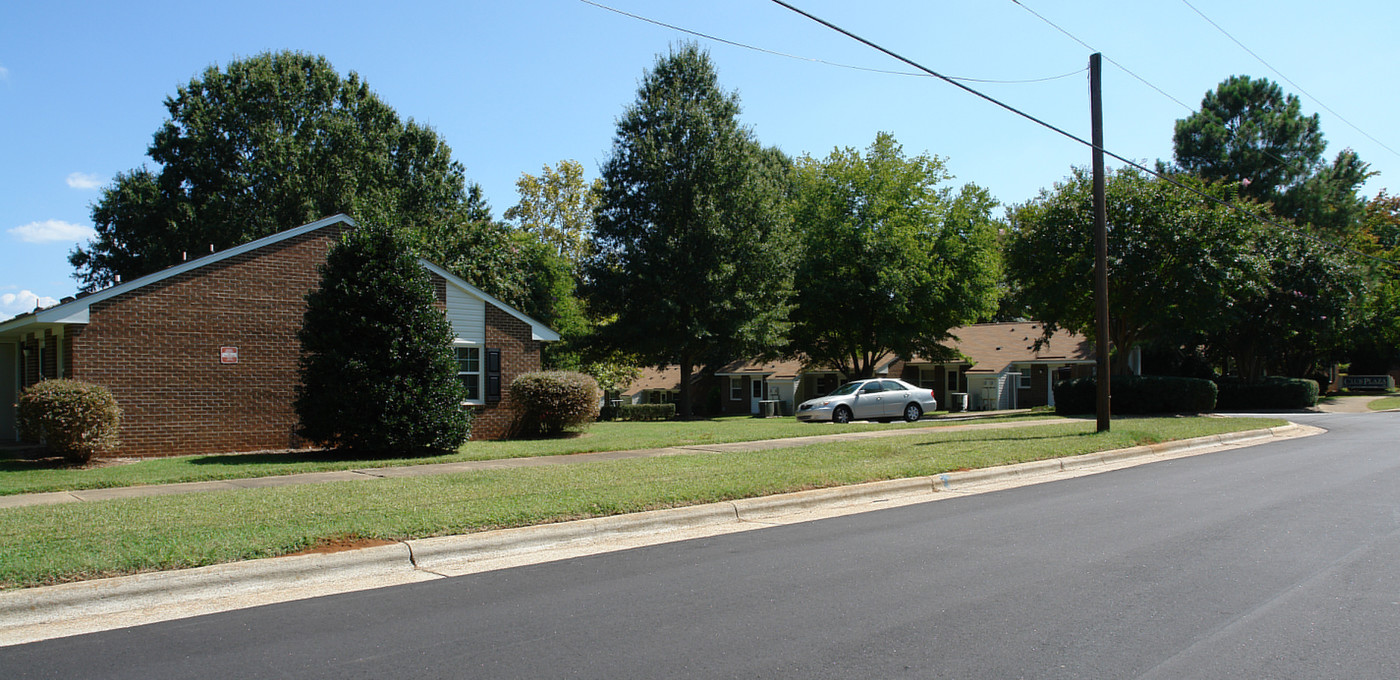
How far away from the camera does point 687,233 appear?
3089cm

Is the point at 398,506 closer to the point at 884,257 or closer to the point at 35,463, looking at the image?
the point at 35,463

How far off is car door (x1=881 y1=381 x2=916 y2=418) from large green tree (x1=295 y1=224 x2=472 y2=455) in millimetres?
14516

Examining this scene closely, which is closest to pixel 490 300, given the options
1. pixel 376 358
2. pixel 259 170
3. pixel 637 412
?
pixel 376 358

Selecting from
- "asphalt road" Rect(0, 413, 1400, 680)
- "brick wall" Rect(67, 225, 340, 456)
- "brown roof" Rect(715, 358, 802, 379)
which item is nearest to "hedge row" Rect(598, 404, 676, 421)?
"brown roof" Rect(715, 358, 802, 379)

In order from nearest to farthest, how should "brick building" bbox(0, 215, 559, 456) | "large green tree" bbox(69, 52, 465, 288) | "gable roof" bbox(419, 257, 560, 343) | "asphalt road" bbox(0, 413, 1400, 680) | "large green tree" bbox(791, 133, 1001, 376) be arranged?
"asphalt road" bbox(0, 413, 1400, 680) < "brick building" bbox(0, 215, 559, 456) < "gable roof" bbox(419, 257, 560, 343) < "large green tree" bbox(69, 52, 465, 288) < "large green tree" bbox(791, 133, 1001, 376)

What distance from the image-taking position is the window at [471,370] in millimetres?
19547

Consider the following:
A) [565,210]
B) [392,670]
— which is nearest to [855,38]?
[392,670]

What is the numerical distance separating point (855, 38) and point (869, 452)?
6.86 m

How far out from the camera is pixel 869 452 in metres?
14.8

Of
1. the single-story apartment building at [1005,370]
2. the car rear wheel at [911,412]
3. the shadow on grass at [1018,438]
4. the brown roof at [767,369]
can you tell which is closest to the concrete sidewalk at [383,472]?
the shadow on grass at [1018,438]

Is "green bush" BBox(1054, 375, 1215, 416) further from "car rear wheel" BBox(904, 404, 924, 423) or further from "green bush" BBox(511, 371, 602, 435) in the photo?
"green bush" BBox(511, 371, 602, 435)

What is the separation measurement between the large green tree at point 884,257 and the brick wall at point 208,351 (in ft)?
73.5

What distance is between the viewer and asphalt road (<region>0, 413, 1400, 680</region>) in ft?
15.8

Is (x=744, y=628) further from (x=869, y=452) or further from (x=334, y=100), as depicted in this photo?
(x=334, y=100)
